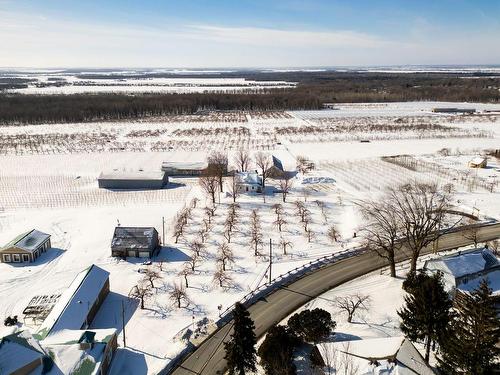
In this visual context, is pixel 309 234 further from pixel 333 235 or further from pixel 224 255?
pixel 224 255

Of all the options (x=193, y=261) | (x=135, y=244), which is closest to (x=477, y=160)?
(x=193, y=261)

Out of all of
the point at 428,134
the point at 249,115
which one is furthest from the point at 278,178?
the point at 249,115

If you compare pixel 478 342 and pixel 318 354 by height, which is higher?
pixel 478 342

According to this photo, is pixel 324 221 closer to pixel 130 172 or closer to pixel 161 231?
pixel 161 231

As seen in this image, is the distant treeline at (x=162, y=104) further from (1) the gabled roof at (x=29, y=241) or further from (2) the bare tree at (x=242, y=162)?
(1) the gabled roof at (x=29, y=241)

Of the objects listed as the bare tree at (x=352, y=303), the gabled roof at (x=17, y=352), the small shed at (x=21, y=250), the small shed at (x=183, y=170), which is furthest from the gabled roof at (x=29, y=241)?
the bare tree at (x=352, y=303)

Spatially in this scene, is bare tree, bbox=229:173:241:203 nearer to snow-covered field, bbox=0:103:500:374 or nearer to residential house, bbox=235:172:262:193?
residential house, bbox=235:172:262:193

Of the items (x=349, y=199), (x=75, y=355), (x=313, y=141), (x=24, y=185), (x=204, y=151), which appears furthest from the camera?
(x=313, y=141)
